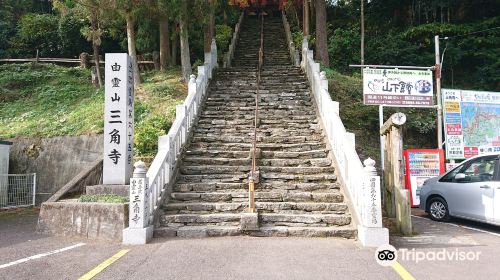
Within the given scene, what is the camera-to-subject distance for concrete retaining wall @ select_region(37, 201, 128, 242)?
22.6 feet

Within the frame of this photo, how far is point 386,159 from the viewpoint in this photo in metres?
8.51

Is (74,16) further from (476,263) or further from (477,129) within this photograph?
(476,263)

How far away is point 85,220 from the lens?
713 cm

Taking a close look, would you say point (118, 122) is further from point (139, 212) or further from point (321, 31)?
A: point (321, 31)

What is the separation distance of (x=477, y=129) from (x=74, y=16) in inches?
797

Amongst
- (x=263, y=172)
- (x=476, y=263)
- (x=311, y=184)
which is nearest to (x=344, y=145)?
(x=311, y=184)

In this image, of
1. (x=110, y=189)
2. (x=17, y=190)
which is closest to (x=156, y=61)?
(x=17, y=190)

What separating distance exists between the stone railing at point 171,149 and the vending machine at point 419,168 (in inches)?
240

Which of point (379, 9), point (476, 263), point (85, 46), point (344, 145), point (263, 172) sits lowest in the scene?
point (476, 263)

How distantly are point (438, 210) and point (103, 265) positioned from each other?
7339mm

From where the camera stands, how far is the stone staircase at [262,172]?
23.4 ft

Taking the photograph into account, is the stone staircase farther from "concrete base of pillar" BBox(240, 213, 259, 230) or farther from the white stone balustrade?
the white stone balustrade

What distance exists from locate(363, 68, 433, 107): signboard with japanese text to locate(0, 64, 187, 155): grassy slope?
20.4ft

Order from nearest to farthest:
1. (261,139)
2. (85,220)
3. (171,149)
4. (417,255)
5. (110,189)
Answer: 1. (417,255)
2. (85,220)
3. (110,189)
4. (171,149)
5. (261,139)
